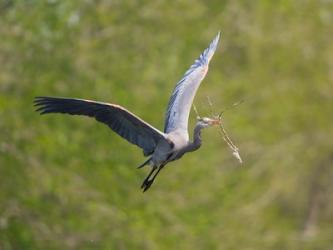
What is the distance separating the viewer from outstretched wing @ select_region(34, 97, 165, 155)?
9438 millimetres

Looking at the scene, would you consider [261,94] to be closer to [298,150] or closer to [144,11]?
[298,150]

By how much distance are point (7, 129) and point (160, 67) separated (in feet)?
11.8

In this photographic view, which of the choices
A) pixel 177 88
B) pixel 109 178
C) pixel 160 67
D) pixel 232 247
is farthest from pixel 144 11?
pixel 177 88

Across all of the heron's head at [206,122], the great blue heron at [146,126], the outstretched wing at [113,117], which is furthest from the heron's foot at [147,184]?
the heron's head at [206,122]

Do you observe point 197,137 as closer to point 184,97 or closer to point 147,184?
point 147,184

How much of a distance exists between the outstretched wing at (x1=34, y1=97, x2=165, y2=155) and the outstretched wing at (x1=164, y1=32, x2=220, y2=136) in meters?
0.14

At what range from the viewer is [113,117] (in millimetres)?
9625

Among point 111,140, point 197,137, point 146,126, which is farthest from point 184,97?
point 111,140

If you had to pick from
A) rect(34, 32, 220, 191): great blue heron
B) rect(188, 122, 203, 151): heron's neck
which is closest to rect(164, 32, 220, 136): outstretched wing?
rect(34, 32, 220, 191): great blue heron

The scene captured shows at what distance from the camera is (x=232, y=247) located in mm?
22484

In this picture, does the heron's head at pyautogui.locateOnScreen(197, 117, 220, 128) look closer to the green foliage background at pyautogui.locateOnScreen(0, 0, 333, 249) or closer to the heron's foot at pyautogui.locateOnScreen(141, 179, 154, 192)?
the heron's foot at pyautogui.locateOnScreen(141, 179, 154, 192)

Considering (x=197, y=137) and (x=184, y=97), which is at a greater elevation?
(x=184, y=97)

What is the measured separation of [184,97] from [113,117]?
63 cm

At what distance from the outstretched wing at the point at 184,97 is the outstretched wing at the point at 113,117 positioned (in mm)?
139
